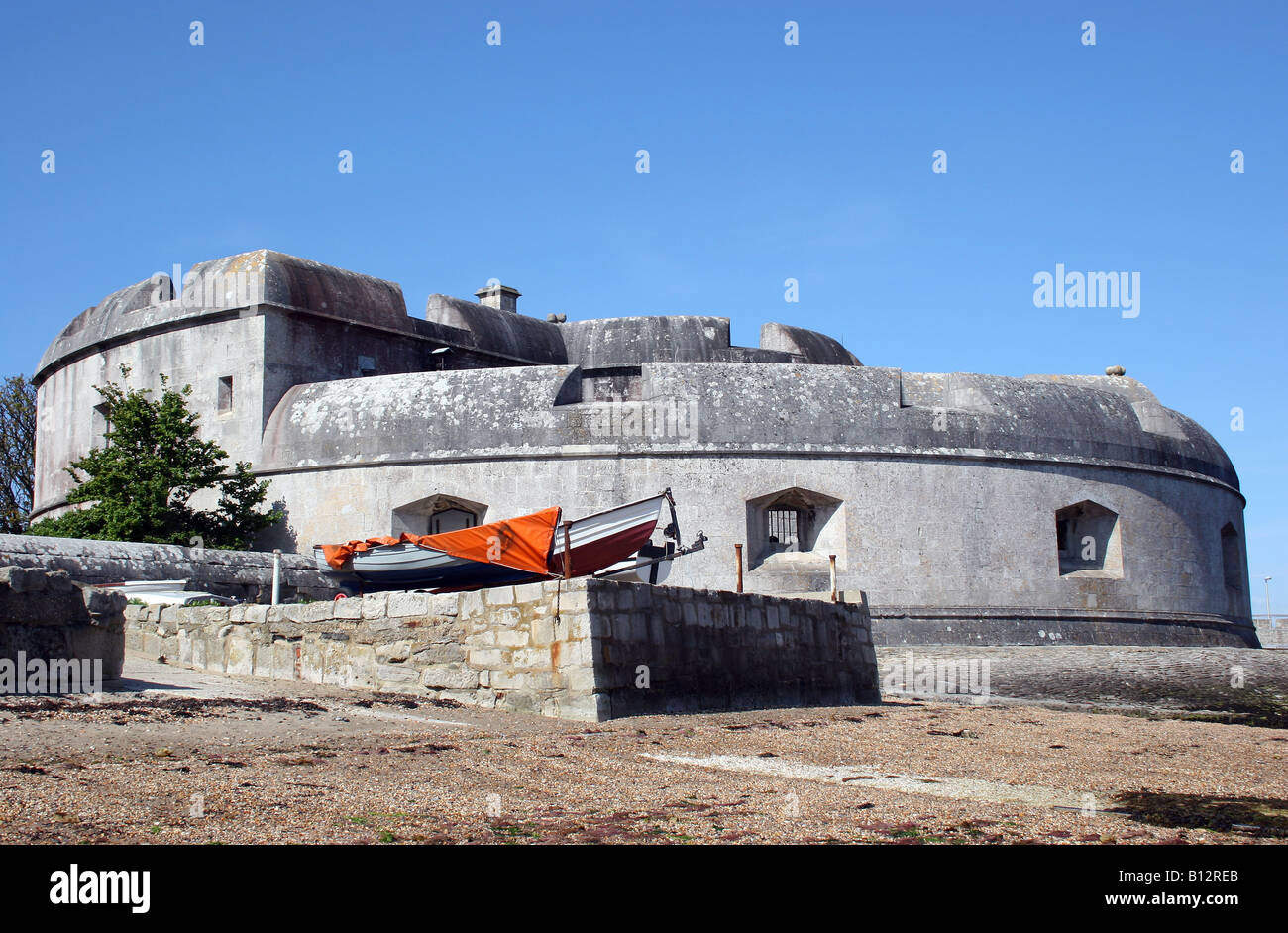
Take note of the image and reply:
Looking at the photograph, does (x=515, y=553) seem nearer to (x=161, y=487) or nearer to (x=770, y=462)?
(x=770, y=462)

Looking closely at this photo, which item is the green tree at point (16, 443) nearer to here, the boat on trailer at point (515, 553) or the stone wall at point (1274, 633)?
the boat on trailer at point (515, 553)

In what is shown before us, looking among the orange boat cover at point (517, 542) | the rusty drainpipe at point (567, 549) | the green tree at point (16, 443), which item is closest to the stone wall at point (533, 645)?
the rusty drainpipe at point (567, 549)

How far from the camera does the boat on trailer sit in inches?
521

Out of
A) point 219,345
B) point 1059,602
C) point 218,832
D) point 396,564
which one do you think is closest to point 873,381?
point 1059,602

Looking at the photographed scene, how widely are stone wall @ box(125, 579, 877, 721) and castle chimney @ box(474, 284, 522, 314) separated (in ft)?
51.4

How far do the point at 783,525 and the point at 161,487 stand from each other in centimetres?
Answer: 975

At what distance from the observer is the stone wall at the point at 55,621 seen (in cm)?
895

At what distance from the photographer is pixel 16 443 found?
119ft

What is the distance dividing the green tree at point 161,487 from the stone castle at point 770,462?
2.03 ft

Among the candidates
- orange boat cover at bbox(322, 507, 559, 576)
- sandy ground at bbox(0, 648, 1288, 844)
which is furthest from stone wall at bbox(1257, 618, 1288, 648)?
orange boat cover at bbox(322, 507, 559, 576)

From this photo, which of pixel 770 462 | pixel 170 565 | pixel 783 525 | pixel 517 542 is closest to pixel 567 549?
pixel 517 542

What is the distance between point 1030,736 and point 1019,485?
10192mm

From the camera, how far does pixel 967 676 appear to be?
16469mm

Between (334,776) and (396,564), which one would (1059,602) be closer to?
(396,564)
